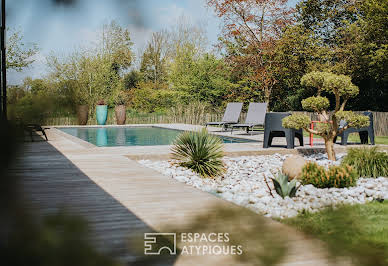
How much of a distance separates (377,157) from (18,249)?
22.9 feet

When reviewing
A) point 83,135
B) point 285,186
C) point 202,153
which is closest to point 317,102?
point 202,153

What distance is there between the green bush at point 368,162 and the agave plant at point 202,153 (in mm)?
1979

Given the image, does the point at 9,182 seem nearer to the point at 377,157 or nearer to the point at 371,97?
the point at 377,157

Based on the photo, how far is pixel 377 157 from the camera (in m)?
6.63

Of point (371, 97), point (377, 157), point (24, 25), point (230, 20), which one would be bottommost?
point (377, 157)

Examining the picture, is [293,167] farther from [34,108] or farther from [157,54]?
[34,108]

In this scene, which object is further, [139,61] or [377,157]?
[377,157]

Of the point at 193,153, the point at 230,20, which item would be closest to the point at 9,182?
the point at 193,153

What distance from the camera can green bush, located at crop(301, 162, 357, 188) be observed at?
18.1ft

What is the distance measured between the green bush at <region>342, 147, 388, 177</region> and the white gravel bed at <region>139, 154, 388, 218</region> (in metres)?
0.26

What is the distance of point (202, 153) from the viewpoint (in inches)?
279

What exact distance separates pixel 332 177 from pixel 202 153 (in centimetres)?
221

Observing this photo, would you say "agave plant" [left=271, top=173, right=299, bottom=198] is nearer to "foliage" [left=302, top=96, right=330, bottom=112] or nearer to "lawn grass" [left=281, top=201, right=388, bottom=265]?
"foliage" [left=302, top=96, right=330, bottom=112]

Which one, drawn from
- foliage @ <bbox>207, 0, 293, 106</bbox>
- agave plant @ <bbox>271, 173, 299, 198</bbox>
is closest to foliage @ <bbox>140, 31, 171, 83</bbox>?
agave plant @ <bbox>271, 173, 299, 198</bbox>
